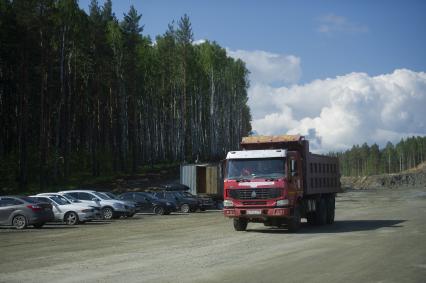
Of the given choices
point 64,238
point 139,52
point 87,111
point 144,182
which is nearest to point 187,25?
point 139,52

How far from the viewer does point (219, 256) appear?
13711 millimetres

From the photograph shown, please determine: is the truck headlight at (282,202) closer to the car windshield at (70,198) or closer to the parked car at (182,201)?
the car windshield at (70,198)

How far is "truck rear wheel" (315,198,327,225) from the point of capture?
23938 mm

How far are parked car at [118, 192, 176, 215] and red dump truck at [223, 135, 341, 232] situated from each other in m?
14.8

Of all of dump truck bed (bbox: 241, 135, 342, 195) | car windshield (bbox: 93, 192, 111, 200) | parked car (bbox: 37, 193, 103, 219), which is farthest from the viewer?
car windshield (bbox: 93, 192, 111, 200)

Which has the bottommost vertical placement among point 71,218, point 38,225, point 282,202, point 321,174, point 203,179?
point 38,225

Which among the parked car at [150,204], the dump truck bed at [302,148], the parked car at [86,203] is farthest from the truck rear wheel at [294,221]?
the parked car at [150,204]

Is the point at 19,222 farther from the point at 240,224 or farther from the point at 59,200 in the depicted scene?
the point at 240,224

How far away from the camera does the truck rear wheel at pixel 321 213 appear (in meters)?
23.9

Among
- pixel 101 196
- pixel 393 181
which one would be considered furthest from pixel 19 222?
pixel 393 181

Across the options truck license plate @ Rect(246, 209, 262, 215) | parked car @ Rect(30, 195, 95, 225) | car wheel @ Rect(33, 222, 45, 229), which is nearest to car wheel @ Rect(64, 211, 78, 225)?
parked car @ Rect(30, 195, 95, 225)

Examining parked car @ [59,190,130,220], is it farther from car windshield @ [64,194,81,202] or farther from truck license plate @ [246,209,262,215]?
truck license plate @ [246,209,262,215]

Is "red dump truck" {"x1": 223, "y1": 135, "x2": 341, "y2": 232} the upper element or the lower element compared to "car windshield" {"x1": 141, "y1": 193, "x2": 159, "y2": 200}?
upper

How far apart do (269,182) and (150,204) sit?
58.1 feet
